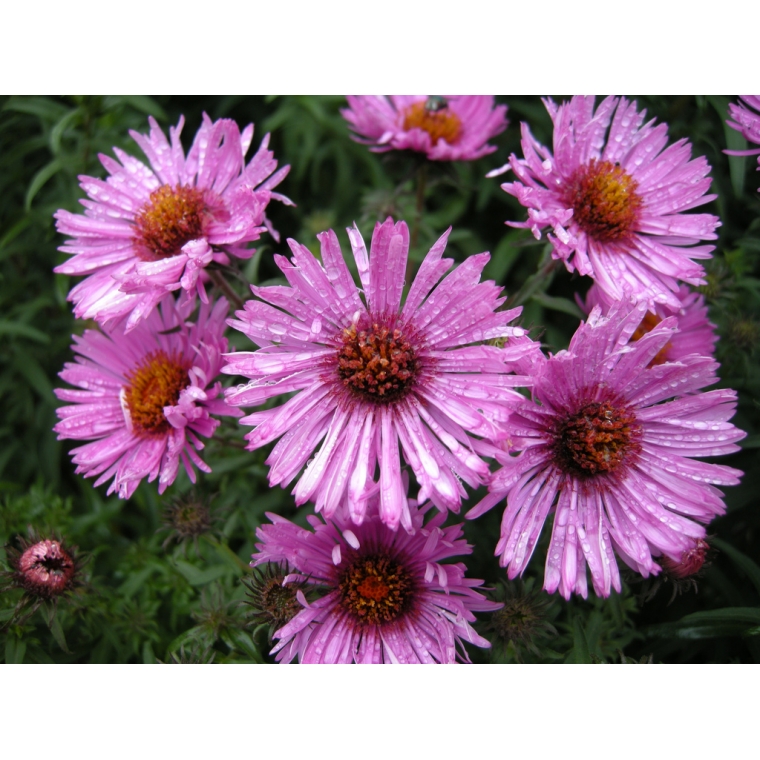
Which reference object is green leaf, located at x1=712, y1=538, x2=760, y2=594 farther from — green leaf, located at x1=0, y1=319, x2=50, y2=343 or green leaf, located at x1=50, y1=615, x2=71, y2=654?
green leaf, located at x1=0, y1=319, x2=50, y2=343

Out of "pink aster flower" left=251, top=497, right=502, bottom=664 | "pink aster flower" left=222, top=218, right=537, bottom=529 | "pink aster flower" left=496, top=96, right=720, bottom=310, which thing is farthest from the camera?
"pink aster flower" left=496, top=96, right=720, bottom=310

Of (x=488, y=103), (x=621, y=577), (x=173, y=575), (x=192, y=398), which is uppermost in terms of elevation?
(x=488, y=103)

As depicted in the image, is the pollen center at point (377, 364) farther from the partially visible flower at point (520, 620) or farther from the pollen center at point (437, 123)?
the pollen center at point (437, 123)

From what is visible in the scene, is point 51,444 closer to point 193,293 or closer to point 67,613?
point 67,613

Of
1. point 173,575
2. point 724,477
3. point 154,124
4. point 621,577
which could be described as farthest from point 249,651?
point 154,124

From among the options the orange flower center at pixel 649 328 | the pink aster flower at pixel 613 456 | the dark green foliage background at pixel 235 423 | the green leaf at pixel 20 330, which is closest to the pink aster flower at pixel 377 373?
the pink aster flower at pixel 613 456

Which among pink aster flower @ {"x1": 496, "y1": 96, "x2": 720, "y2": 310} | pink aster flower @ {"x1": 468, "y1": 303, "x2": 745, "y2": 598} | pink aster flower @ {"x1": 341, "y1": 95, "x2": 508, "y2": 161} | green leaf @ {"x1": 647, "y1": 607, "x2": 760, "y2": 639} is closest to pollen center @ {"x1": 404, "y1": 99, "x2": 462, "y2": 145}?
pink aster flower @ {"x1": 341, "y1": 95, "x2": 508, "y2": 161}

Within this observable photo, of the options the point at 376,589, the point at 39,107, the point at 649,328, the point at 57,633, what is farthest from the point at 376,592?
the point at 39,107
